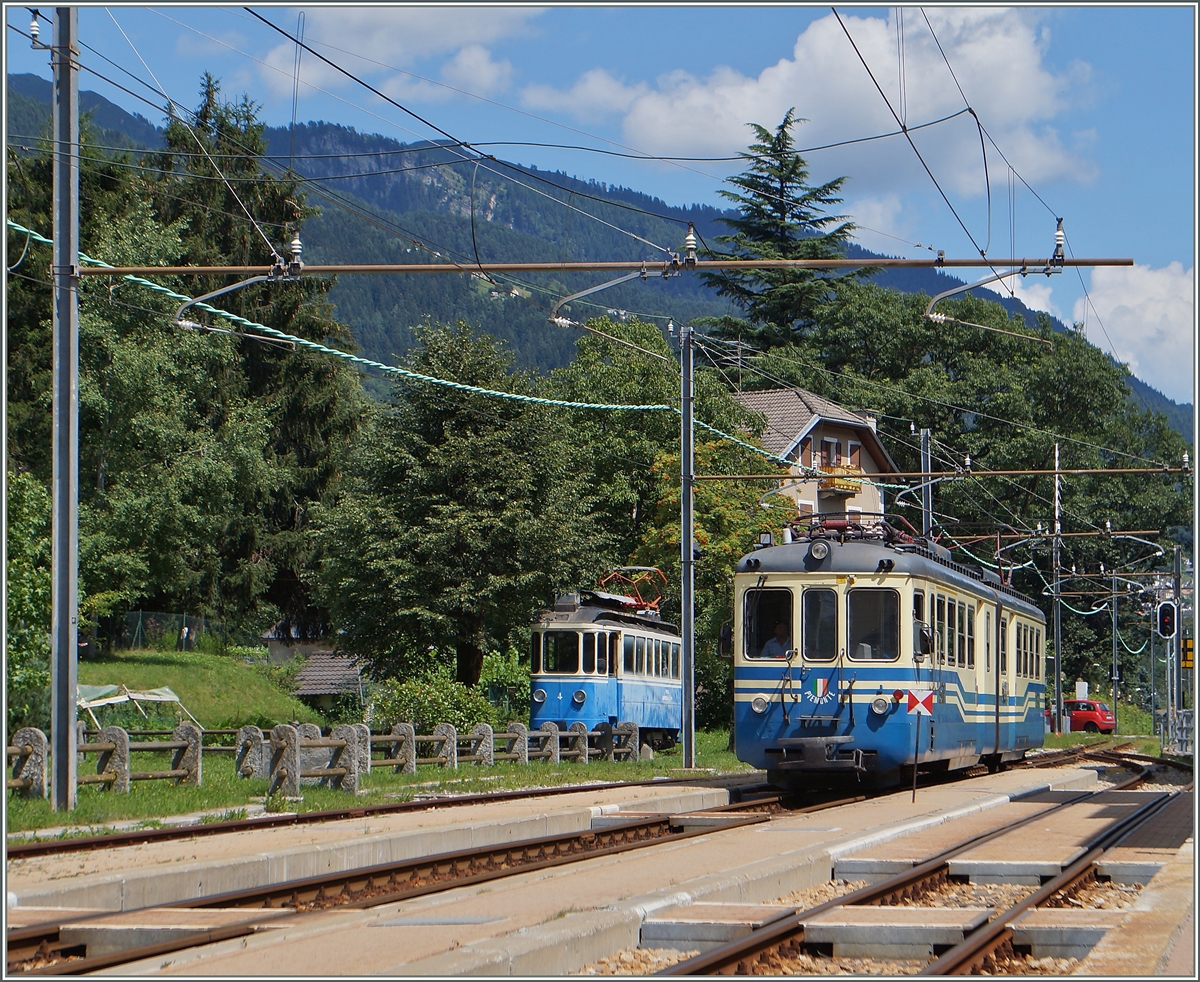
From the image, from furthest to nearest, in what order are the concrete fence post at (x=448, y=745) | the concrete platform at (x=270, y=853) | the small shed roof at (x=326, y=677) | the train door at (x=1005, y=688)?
the small shed roof at (x=326, y=677) → the concrete fence post at (x=448, y=745) → the train door at (x=1005, y=688) → the concrete platform at (x=270, y=853)

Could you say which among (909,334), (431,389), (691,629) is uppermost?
(909,334)

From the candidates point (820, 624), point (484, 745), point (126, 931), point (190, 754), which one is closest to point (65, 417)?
point (190, 754)

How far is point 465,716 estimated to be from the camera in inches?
1123

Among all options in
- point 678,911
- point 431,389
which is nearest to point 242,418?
point 431,389

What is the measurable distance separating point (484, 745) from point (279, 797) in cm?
894

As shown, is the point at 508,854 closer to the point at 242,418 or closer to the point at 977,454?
the point at 242,418

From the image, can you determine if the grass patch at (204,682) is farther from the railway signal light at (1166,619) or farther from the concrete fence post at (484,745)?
the railway signal light at (1166,619)

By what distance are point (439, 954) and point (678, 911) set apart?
7.45ft

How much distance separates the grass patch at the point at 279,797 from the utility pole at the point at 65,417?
2.05 feet

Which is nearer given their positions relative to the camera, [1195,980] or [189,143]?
[1195,980]

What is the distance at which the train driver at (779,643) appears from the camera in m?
18.5

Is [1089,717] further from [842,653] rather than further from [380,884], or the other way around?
[380,884]

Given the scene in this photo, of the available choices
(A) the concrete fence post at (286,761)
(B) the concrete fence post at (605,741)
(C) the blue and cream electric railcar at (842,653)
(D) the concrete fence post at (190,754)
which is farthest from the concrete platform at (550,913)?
(B) the concrete fence post at (605,741)

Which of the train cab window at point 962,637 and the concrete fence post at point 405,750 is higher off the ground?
the train cab window at point 962,637
